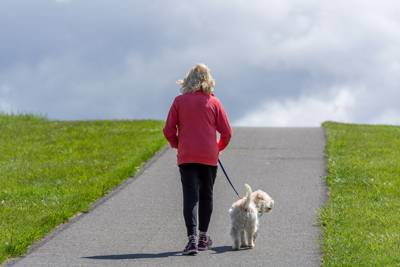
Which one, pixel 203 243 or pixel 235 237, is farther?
pixel 203 243

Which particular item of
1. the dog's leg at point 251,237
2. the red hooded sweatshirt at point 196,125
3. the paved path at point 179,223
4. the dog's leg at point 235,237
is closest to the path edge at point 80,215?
the paved path at point 179,223

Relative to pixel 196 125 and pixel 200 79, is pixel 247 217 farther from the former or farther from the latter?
pixel 200 79

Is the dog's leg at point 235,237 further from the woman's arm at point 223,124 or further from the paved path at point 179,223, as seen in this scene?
the woman's arm at point 223,124

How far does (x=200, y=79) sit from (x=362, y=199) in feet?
16.0

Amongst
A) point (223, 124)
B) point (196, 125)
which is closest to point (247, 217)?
point (223, 124)

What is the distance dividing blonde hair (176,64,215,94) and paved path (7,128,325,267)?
6.30 feet

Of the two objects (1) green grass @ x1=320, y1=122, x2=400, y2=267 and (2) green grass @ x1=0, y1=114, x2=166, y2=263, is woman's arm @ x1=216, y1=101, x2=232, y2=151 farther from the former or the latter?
(2) green grass @ x1=0, y1=114, x2=166, y2=263

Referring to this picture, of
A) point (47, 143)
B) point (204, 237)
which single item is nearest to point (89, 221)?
point (204, 237)

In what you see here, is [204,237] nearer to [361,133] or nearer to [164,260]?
[164,260]

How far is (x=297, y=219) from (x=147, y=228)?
6.88ft

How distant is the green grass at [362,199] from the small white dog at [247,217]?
0.85 meters

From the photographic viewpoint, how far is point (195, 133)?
37.2 ft

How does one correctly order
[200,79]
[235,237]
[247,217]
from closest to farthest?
[200,79] < [247,217] < [235,237]

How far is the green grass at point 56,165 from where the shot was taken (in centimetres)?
1353
